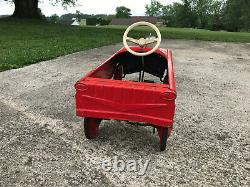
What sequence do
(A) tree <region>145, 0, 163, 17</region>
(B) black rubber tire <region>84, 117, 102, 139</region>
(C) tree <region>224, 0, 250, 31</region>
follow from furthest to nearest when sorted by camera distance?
(A) tree <region>145, 0, 163, 17</region> < (C) tree <region>224, 0, 250, 31</region> < (B) black rubber tire <region>84, 117, 102, 139</region>

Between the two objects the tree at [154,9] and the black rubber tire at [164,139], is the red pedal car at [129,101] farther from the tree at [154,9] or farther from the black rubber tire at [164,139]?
the tree at [154,9]

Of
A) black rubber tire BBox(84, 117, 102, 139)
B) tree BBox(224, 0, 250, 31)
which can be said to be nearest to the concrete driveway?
black rubber tire BBox(84, 117, 102, 139)

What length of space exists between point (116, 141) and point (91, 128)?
39 centimetres

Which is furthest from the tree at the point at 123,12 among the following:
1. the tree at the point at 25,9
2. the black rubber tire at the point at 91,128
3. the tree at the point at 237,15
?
the black rubber tire at the point at 91,128

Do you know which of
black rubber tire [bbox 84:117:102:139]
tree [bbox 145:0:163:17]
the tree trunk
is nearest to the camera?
black rubber tire [bbox 84:117:102:139]

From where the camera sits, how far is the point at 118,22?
8012 cm

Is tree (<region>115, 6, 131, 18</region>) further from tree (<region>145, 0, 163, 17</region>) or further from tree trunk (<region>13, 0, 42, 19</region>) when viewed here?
tree trunk (<region>13, 0, 42, 19</region>)

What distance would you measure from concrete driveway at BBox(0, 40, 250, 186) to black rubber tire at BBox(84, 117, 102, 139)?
0.09m

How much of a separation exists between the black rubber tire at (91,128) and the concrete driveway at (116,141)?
9 cm

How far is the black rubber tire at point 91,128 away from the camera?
4.49 metres

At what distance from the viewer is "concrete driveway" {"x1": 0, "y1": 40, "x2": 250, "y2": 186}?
3748 mm

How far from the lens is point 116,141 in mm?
4605

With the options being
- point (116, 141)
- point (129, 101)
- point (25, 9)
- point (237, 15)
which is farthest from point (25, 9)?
point (237, 15)

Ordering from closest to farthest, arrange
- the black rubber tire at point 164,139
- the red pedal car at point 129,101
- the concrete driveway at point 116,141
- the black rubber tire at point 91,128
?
1. the concrete driveway at point 116,141
2. the red pedal car at point 129,101
3. the black rubber tire at point 164,139
4. the black rubber tire at point 91,128
